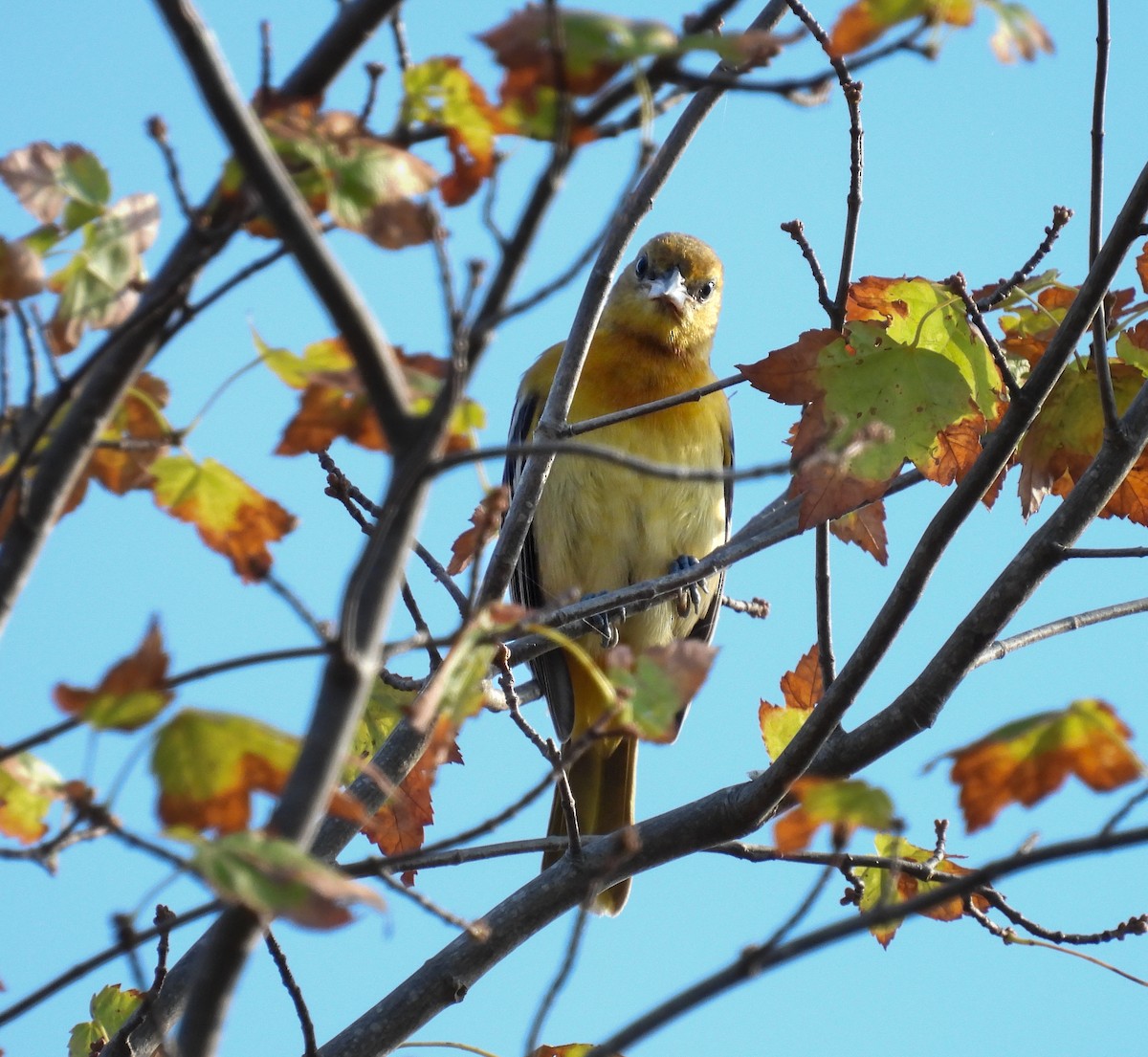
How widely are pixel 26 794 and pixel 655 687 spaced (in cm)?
80

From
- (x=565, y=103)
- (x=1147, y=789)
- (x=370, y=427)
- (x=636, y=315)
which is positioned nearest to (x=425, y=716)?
(x=370, y=427)

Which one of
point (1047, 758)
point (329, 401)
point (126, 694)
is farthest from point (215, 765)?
point (1047, 758)

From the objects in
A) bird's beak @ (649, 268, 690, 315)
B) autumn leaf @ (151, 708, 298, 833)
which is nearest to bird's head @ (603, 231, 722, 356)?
bird's beak @ (649, 268, 690, 315)

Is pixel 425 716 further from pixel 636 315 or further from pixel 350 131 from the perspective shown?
pixel 636 315

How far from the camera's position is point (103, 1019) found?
3180mm

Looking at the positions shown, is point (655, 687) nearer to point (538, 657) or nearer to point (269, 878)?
point (269, 878)

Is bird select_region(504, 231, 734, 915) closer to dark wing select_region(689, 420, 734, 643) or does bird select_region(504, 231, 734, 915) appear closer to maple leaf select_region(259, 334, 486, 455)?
dark wing select_region(689, 420, 734, 643)

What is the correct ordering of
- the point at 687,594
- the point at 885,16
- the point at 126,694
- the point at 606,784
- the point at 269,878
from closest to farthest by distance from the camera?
1. the point at 269,878
2. the point at 126,694
3. the point at 885,16
4. the point at 606,784
5. the point at 687,594

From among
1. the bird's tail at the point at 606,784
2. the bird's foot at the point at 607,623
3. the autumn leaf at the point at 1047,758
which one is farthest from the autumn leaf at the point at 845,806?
the bird's tail at the point at 606,784

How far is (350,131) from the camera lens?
1.74 metres

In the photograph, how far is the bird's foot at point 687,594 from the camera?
5.78 meters

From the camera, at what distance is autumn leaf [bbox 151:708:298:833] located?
1607 millimetres

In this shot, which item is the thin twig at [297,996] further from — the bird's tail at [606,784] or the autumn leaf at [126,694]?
the bird's tail at [606,784]

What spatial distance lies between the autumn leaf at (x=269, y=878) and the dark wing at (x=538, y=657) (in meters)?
4.23
